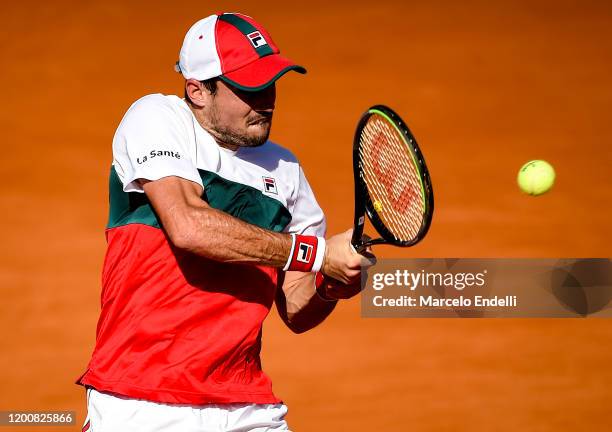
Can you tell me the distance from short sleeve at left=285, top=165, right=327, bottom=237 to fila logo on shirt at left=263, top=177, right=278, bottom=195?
16 centimetres

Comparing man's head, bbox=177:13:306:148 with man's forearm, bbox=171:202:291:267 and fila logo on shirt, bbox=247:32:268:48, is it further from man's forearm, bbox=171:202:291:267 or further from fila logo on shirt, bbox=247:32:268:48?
man's forearm, bbox=171:202:291:267

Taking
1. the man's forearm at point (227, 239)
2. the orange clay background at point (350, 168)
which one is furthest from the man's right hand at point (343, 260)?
the orange clay background at point (350, 168)

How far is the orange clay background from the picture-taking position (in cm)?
721

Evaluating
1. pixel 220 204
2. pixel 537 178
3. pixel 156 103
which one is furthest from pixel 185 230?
pixel 537 178

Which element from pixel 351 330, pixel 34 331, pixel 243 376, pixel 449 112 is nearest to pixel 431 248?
pixel 351 330

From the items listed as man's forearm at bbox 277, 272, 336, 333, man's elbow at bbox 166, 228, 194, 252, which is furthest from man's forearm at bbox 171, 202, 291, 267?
man's forearm at bbox 277, 272, 336, 333

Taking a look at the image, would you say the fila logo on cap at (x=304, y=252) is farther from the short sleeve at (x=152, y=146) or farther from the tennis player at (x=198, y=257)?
the short sleeve at (x=152, y=146)

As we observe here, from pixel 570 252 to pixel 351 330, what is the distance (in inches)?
74.1

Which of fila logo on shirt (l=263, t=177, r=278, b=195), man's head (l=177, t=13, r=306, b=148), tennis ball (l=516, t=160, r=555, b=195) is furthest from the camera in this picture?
tennis ball (l=516, t=160, r=555, b=195)

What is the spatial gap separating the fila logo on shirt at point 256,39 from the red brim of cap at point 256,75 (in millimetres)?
82

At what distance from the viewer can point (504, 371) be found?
737cm

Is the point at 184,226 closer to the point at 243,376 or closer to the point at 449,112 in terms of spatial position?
the point at 243,376

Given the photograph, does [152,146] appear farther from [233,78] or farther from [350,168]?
[350,168]

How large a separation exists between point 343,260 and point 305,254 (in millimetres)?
142
